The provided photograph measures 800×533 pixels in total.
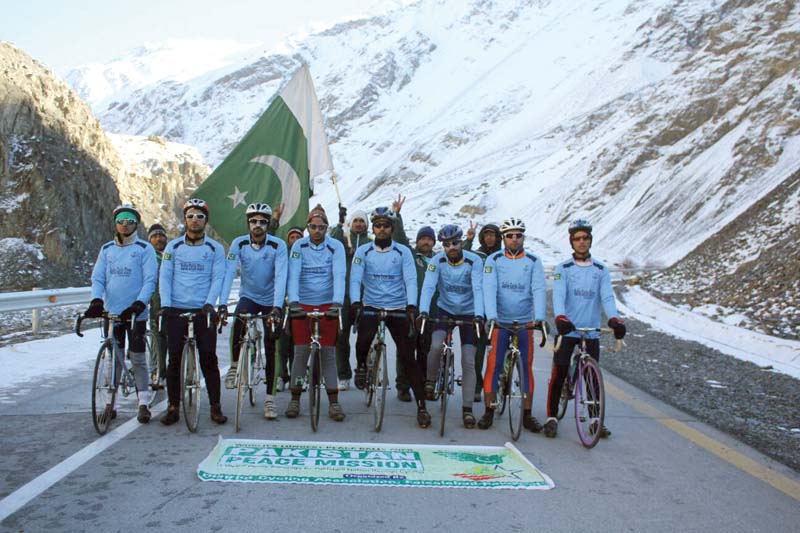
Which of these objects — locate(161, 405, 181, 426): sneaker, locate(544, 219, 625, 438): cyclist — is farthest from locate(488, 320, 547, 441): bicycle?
locate(161, 405, 181, 426): sneaker

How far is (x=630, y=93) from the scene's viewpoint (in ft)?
312

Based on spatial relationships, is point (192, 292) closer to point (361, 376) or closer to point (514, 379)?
point (361, 376)

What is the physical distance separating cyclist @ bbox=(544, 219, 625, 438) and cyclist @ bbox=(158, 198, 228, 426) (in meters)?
3.12

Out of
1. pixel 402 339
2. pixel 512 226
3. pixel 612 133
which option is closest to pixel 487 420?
pixel 402 339

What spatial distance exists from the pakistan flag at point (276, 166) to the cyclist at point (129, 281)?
7.75 ft

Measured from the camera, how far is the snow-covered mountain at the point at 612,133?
149 feet

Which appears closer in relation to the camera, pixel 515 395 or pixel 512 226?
pixel 515 395

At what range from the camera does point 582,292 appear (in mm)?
6781

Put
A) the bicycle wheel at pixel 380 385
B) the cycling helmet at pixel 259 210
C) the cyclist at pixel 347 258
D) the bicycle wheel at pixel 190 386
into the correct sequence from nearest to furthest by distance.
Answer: the bicycle wheel at pixel 190 386, the bicycle wheel at pixel 380 385, the cycling helmet at pixel 259 210, the cyclist at pixel 347 258

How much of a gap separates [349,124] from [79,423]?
169720mm

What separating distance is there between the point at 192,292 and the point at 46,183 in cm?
2622

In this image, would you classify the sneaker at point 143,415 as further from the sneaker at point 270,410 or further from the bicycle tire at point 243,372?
the sneaker at point 270,410

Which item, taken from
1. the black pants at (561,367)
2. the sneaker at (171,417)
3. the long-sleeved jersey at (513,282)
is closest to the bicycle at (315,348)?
the sneaker at (171,417)

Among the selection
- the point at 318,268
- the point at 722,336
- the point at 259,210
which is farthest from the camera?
the point at 722,336
